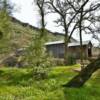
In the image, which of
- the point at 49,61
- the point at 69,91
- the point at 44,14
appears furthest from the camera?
the point at 44,14

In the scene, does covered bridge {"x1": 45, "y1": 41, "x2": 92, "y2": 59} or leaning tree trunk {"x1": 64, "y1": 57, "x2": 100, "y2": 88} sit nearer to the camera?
leaning tree trunk {"x1": 64, "y1": 57, "x2": 100, "y2": 88}

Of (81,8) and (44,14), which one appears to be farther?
(44,14)

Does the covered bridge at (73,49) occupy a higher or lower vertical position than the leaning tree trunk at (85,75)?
higher

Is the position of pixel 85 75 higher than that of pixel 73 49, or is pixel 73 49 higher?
pixel 73 49

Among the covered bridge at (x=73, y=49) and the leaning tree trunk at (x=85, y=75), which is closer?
the leaning tree trunk at (x=85, y=75)

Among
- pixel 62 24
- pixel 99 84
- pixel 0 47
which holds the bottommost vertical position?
pixel 99 84

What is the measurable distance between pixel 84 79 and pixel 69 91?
314cm

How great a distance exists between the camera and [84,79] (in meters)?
22.3

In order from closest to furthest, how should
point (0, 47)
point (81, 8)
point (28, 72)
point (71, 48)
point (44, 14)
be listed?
1. point (28, 72)
2. point (0, 47)
3. point (81, 8)
4. point (44, 14)
5. point (71, 48)

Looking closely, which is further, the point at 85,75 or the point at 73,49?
the point at 73,49

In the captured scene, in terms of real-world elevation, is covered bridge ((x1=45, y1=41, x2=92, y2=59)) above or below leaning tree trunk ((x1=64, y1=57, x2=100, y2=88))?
above

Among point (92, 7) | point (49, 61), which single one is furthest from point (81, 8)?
point (49, 61)

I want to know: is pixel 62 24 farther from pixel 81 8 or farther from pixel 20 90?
pixel 20 90

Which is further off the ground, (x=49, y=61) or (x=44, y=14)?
(x=44, y=14)
